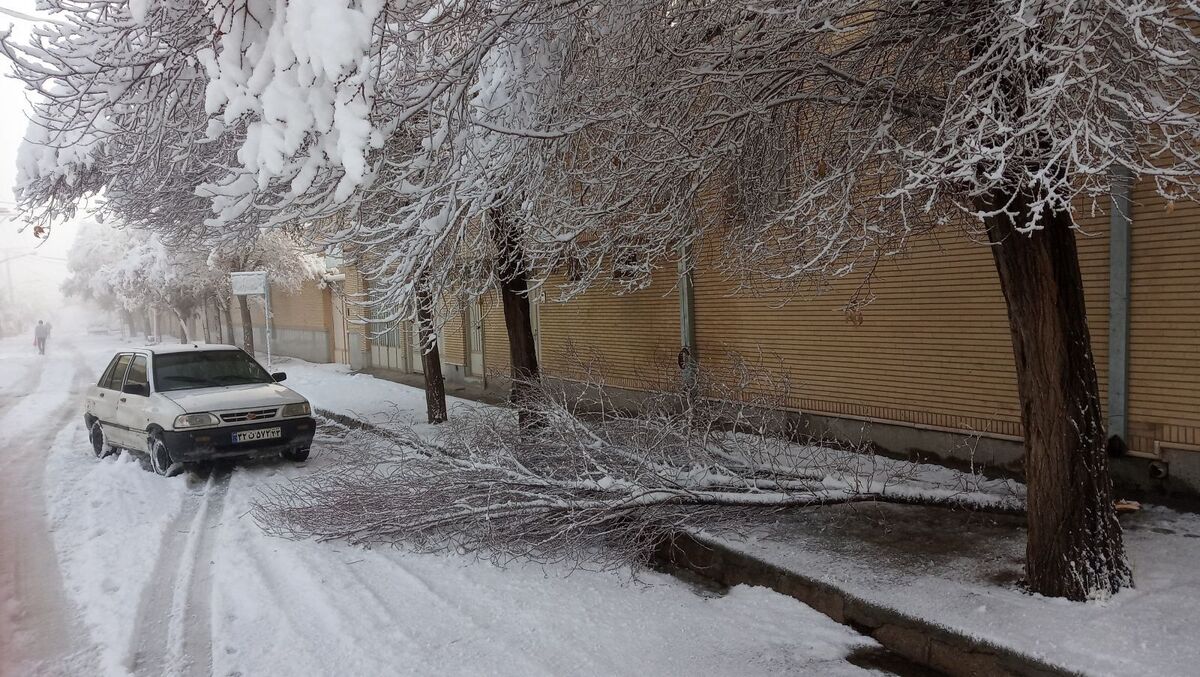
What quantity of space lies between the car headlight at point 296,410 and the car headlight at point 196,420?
0.78 metres

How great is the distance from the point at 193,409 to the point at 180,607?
418 cm

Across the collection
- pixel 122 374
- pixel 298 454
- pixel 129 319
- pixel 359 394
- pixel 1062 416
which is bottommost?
pixel 298 454

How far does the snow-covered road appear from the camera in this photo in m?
4.21

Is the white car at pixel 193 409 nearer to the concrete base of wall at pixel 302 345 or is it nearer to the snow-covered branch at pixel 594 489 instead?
the snow-covered branch at pixel 594 489

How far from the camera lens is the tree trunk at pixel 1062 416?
4.32 m

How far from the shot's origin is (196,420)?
28.3 feet

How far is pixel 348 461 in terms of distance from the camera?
754 centimetres

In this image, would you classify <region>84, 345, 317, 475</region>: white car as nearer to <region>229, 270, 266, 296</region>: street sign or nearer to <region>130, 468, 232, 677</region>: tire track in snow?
<region>130, 468, 232, 677</region>: tire track in snow

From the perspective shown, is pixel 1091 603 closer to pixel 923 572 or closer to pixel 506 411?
pixel 923 572

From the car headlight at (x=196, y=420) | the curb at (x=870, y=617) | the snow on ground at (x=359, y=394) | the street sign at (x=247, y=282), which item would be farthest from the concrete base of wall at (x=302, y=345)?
the curb at (x=870, y=617)

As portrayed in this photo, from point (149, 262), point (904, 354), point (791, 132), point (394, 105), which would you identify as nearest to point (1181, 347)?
point (904, 354)

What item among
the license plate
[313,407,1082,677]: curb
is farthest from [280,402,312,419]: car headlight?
[313,407,1082,677]: curb

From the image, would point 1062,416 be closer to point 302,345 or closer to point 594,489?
point 594,489

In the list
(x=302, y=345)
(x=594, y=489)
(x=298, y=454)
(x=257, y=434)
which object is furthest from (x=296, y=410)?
(x=302, y=345)
